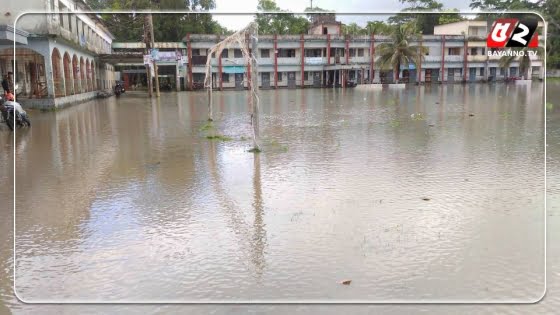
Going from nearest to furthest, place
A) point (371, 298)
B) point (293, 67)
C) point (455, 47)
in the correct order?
point (371, 298), point (455, 47), point (293, 67)

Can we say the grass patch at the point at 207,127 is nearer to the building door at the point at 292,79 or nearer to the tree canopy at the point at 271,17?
the tree canopy at the point at 271,17

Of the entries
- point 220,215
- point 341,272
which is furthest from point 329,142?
point 341,272

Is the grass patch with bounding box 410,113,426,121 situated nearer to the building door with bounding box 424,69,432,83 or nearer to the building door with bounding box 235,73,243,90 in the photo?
the building door with bounding box 424,69,432,83

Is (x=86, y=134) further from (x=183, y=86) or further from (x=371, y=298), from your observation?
(x=183, y=86)

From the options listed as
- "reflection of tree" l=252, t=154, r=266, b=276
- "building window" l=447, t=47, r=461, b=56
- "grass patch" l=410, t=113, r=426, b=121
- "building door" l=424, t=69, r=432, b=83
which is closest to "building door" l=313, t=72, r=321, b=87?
"building door" l=424, t=69, r=432, b=83

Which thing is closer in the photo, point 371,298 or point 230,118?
point 371,298

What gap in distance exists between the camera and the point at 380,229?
14.6 ft

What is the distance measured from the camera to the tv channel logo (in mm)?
2564

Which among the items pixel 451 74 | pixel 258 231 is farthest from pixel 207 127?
pixel 451 74

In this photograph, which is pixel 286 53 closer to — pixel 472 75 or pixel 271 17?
pixel 472 75

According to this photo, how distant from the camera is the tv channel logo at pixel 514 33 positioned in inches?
101

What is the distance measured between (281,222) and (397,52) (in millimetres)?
34597

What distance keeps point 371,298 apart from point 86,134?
10366mm

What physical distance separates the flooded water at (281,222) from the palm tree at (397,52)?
91.0 feet
